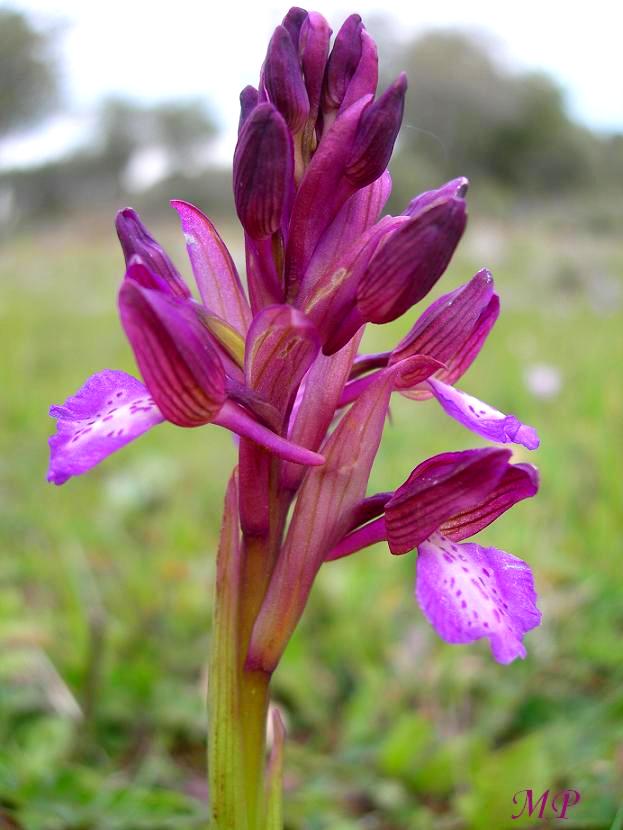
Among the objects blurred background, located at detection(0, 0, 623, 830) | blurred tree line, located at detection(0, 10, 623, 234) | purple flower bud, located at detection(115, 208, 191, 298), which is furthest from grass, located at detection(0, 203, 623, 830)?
blurred tree line, located at detection(0, 10, 623, 234)

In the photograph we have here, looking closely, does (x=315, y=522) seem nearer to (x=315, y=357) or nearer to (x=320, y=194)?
(x=315, y=357)

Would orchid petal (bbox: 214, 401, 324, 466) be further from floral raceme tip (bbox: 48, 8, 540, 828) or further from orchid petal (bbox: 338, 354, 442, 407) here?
orchid petal (bbox: 338, 354, 442, 407)

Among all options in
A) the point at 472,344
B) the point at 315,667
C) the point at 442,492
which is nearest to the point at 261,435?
the point at 442,492

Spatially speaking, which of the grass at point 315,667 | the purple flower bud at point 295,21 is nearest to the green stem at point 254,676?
the grass at point 315,667

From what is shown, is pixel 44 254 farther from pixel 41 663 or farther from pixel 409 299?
pixel 409 299

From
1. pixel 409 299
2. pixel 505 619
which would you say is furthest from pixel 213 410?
pixel 505 619

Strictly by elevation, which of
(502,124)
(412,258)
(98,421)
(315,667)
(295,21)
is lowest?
(315,667)
